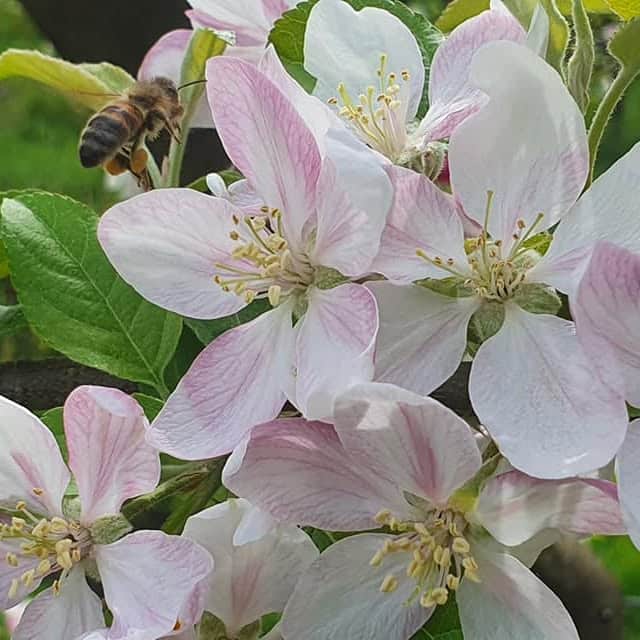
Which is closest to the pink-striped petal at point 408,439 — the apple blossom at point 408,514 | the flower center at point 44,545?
the apple blossom at point 408,514

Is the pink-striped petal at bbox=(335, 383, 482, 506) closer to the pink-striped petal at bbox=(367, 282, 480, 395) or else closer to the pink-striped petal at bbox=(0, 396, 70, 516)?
the pink-striped petal at bbox=(367, 282, 480, 395)

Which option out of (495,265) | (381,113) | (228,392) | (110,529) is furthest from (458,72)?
(110,529)

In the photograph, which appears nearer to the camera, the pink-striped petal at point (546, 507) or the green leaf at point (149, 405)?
the pink-striped petal at point (546, 507)

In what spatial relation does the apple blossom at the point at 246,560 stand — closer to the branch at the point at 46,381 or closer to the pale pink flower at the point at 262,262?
the pale pink flower at the point at 262,262

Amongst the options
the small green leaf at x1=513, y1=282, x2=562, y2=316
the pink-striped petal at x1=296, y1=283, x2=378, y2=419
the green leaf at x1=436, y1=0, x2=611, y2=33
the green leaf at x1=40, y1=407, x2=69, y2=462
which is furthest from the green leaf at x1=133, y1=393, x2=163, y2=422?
the green leaf at x1=436, y1=0, x2=611, y2=33

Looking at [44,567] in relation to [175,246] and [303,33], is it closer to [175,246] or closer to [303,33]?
[175,246]

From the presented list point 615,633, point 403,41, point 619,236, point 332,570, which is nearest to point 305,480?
point 332,570

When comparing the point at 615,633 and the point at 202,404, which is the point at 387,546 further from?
the point at 615,633
